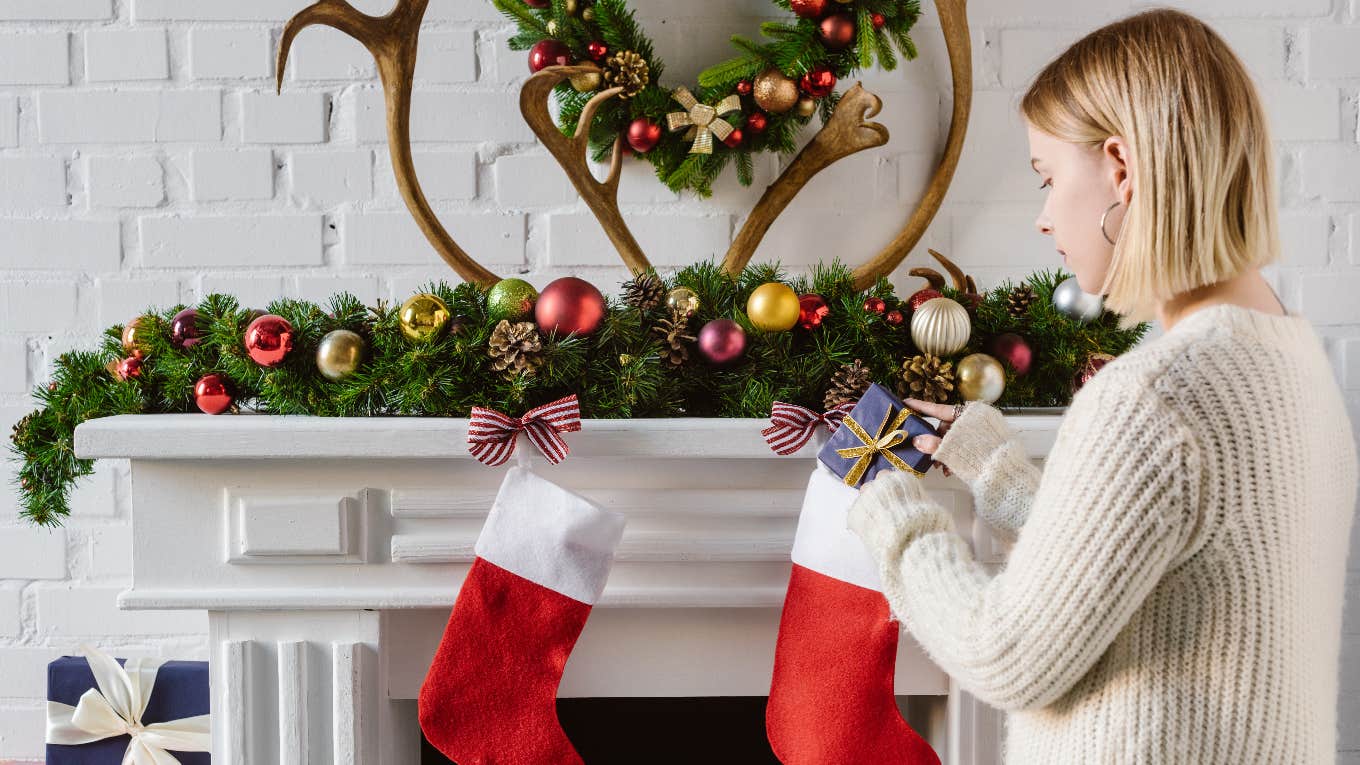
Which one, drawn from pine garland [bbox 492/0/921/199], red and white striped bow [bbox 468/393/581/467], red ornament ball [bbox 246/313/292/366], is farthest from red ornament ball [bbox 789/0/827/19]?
red ornament ball [bbox 246/313/292/366]

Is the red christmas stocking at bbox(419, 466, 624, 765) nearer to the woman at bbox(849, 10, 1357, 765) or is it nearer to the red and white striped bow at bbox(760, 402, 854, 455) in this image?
the red and white striped bow at bbox(760, 402, 854, 455)

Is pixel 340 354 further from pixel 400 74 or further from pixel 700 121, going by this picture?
pixel 700 121

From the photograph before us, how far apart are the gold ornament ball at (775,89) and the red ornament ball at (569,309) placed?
0.37m

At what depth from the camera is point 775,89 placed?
1.15 m

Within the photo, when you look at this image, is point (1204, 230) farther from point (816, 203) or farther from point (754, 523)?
point (816, 203)

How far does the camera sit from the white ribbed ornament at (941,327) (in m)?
0.98

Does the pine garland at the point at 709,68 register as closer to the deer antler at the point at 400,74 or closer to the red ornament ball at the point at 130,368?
the deer antler at the point at 400,74

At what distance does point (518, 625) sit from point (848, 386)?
44 cm

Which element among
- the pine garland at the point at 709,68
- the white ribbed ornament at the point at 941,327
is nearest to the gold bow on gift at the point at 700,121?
the pine garland at the point at 709,68

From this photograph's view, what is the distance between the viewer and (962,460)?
0.90 meters

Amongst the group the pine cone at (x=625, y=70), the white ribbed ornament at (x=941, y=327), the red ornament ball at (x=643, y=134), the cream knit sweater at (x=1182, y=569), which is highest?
the pine cone at (x=625, y=70)

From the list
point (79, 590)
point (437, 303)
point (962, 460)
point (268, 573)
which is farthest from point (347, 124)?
point (962, 460)

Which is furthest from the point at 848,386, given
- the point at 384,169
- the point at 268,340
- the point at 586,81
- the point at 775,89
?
the point at 384,169

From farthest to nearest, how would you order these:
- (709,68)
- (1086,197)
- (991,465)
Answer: (709,68), (991,465), (1086,197)
